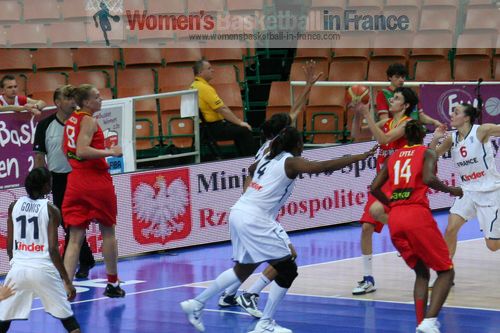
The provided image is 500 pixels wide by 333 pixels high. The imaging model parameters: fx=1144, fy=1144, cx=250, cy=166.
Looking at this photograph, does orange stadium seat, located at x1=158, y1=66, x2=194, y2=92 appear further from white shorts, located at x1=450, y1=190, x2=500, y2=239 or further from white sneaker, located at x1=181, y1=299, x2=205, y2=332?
white sneaker, located at x1=181, y1=299, x2=205, y2=332

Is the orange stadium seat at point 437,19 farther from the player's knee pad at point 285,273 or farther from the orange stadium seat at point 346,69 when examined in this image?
the player's knee pad at point 285,273

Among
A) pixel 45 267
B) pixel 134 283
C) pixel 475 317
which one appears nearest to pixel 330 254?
pixel 134 283

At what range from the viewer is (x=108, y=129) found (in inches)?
549

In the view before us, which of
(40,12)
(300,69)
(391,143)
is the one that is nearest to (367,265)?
(391,143)

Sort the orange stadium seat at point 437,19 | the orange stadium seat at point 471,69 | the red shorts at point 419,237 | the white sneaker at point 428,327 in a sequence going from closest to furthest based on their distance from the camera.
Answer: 1. the white sneaker at point 428,327
2. the red shorts at point 419,237
3. the orange stadium seat at point 471,69
4. the orange stadium seat at point 437,19

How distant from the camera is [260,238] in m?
9.21

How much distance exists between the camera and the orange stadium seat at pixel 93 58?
17969 mm

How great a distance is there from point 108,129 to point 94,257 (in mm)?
1680

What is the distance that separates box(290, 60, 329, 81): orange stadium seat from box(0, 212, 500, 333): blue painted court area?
541 centimetres

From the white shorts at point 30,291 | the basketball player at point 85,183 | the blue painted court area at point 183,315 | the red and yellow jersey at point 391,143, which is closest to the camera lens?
the white shorts at point 30,291

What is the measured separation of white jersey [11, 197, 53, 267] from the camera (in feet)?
27.0

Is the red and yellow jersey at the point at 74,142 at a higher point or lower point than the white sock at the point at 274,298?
higher

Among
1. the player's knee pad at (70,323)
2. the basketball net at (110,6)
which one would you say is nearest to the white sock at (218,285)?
the player's knee pad at (70,323)

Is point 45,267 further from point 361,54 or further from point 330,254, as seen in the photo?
point 361,54
